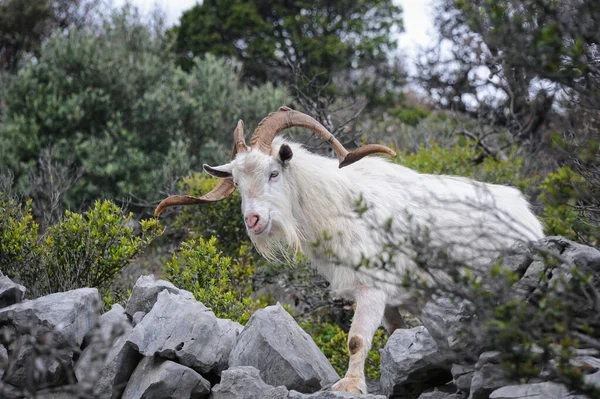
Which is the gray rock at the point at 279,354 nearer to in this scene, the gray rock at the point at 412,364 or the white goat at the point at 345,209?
the white goat at the point at 345,209

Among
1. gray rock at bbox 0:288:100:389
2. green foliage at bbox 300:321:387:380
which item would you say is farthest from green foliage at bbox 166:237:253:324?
gray rock at bbox 0:288:100:389

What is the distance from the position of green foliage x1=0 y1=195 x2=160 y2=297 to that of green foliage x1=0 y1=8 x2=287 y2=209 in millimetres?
5316

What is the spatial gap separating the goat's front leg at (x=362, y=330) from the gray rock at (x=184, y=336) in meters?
0.88

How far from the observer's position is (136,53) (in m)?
15.2

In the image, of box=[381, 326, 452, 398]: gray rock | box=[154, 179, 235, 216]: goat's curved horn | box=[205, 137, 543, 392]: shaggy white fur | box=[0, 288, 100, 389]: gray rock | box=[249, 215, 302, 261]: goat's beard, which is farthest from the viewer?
box=[154, 179, 235, 216]: goat's curved horn

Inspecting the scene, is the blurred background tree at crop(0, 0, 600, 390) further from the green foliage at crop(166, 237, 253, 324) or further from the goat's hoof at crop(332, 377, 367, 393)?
the goat's hoof at crop(332, 377, 367, 393)

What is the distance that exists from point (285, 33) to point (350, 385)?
58.6 ft

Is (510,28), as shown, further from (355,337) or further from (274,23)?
(274,23)

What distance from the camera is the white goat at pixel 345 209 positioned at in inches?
219

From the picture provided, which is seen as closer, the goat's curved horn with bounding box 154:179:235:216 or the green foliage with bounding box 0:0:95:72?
the goat's curved horn with bounding box 154:179:235:216

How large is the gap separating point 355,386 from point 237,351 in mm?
859

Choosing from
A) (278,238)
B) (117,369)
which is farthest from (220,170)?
(117,369)

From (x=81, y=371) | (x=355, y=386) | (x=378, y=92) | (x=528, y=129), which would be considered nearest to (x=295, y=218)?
(x=355, y=386)

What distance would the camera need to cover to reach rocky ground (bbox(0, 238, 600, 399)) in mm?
4543
